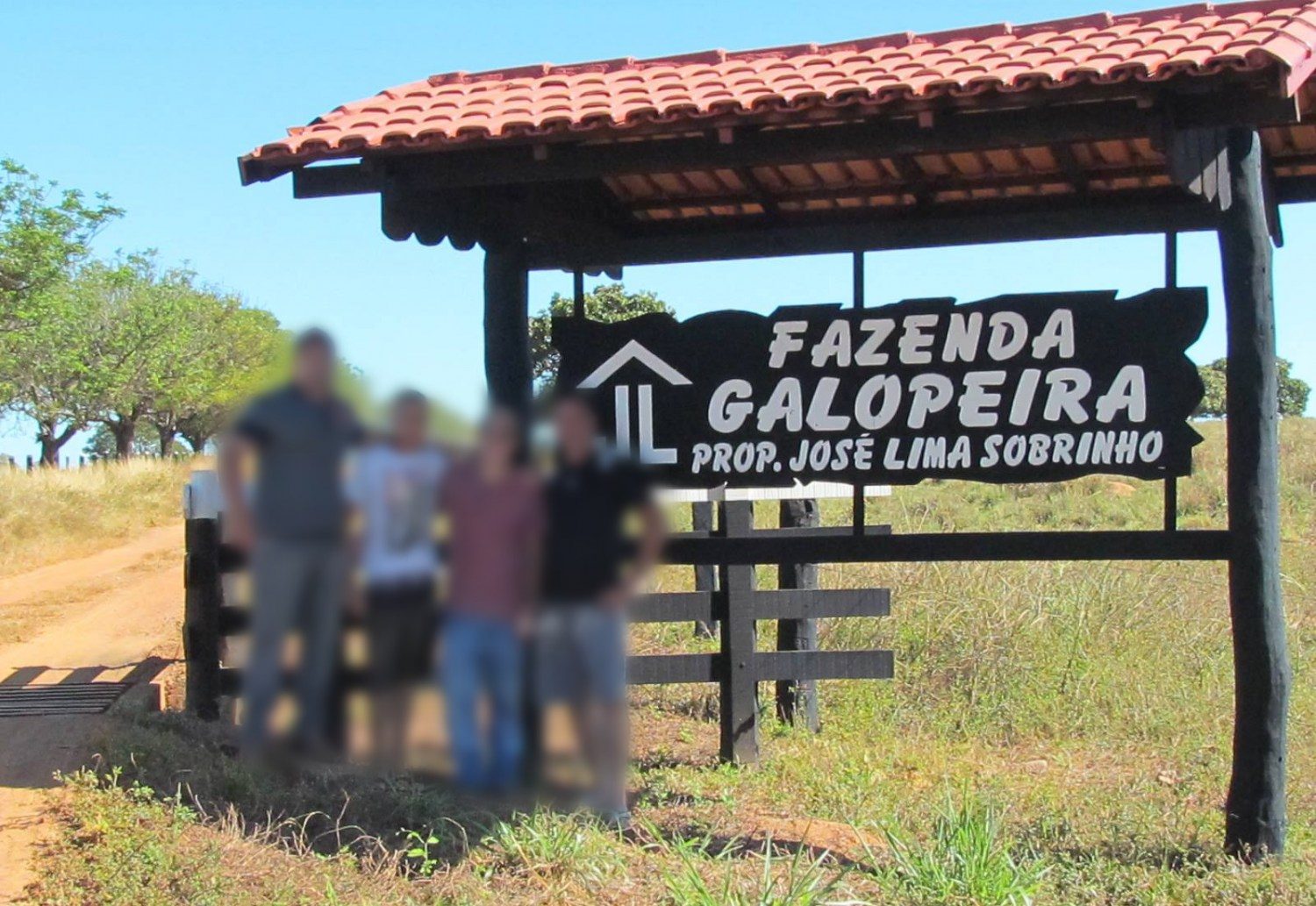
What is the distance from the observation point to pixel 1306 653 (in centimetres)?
1434

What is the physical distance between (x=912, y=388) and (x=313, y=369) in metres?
5.64

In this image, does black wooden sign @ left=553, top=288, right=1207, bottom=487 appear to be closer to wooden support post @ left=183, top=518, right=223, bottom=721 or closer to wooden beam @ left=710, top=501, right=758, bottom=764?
wooden support post @ left=183, top=518, right=223, bottom=721

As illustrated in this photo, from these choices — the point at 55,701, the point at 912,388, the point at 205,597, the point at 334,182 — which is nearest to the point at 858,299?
the point at 912,388

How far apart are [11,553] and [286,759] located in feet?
12.9

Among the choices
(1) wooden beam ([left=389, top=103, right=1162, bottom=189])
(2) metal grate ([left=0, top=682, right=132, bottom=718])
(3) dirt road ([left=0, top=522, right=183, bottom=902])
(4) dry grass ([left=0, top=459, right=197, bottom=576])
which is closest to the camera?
(4) dry grass ([left=0, top=459, right=197, bottom=576])

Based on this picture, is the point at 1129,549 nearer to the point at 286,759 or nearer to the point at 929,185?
the point at 929,185

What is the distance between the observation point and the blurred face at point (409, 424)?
78 centimetres

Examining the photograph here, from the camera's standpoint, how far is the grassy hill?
23.7ft

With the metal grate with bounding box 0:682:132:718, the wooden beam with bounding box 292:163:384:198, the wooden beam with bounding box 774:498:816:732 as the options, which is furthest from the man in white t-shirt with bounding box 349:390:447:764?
the wooden beam with bounding box 774:498:816:732

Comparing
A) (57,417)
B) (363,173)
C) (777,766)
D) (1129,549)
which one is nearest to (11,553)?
(363,173)

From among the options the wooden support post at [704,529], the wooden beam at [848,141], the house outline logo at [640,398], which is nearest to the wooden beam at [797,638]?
the wooden support post at [704,529]

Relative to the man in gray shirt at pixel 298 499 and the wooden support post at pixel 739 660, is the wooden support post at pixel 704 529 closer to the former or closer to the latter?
the wooden support post at pixel 739 660

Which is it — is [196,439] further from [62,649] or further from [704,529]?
[62,649]

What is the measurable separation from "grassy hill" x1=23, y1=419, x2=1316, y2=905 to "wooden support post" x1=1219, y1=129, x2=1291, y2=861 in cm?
48
